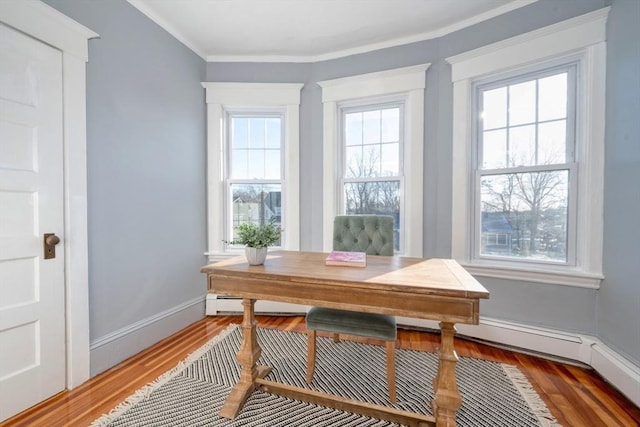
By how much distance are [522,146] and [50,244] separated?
11.2 ft

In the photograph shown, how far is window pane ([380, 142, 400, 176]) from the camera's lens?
2.79m

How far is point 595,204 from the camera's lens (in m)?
1.97

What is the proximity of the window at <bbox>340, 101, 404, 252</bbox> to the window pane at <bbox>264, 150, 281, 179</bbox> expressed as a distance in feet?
2.34

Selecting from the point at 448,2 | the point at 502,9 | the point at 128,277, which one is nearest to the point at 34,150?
the point at 128,277

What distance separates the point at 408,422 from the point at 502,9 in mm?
2981

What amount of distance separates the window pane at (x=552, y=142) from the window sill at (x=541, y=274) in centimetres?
84

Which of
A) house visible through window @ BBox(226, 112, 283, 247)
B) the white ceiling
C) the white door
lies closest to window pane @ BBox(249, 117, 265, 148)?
house visible through window @ BBox(226, 112, 283, 247)

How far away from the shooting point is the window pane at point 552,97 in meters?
2.14

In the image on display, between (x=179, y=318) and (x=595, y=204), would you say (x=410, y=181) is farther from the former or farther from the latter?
(x=179, y=318)

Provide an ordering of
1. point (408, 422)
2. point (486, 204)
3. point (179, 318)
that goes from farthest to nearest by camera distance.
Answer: point (179, 318), point (486, 204), point (408, 422)

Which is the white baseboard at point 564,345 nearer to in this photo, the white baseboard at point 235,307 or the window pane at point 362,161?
the white baseboard at point 235,307

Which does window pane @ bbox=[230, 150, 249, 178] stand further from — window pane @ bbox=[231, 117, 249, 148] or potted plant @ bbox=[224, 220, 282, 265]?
potted plant @ bbox=[224, 220, 282, 265]

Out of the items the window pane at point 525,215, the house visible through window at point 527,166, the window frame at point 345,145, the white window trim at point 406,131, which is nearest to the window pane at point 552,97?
the house visible through window at point 527,166

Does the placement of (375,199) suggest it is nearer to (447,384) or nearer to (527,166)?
(527,166)
